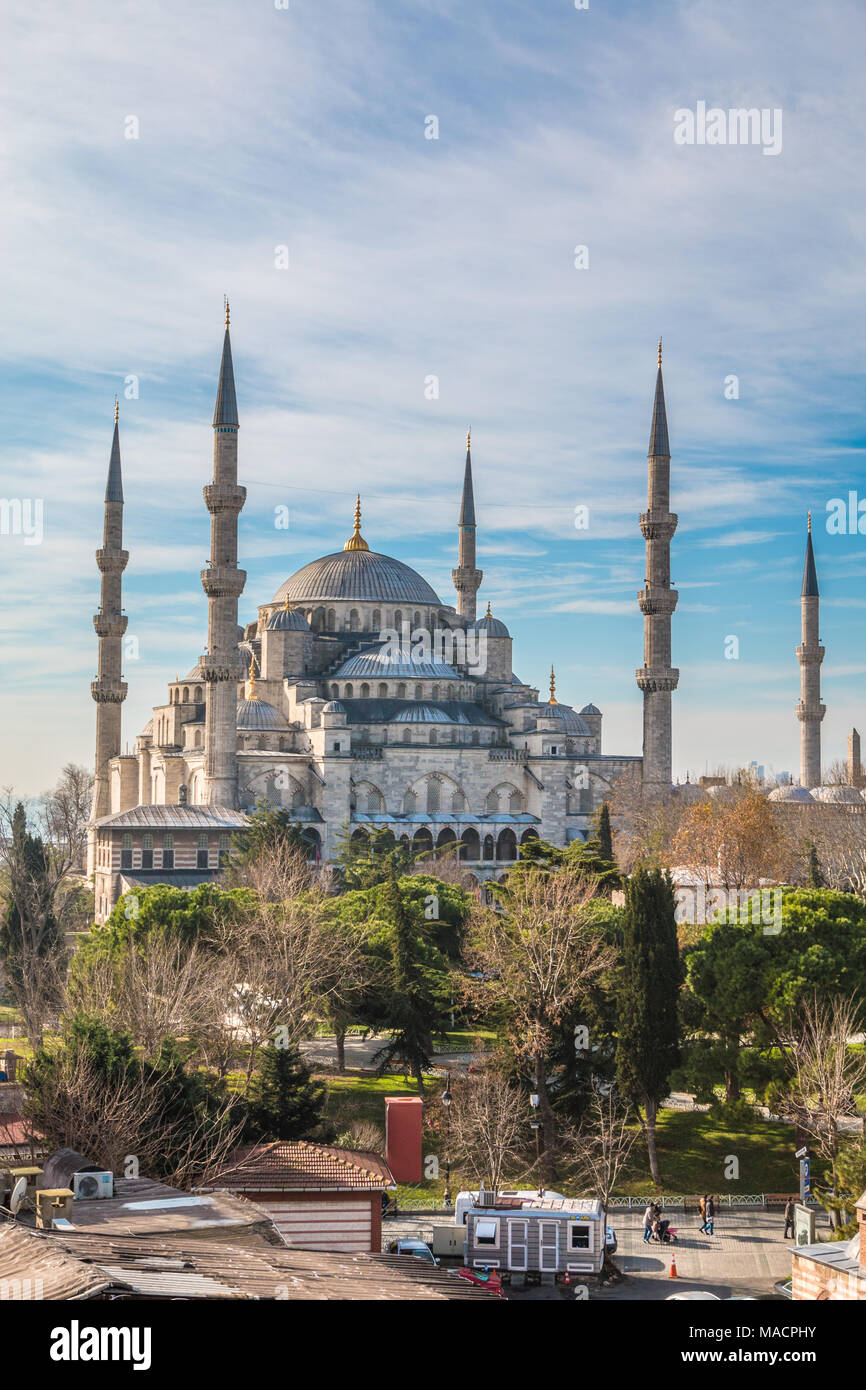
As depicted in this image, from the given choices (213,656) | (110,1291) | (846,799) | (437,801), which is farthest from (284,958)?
(846,799)

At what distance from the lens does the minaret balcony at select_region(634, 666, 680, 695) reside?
57.1 m

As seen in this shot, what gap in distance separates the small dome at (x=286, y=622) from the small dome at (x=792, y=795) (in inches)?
875

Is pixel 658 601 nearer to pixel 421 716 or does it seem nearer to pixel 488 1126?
pixel 421 716

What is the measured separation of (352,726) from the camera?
60.0 meters

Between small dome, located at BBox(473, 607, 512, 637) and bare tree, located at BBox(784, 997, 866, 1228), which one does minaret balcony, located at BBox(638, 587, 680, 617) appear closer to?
small dome, located at BBox(473, 607, 512, 637)

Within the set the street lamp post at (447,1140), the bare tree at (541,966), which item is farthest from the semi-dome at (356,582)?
the street lamp post at (447,1140)

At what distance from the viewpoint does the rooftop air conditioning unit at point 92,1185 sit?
45.2 feet

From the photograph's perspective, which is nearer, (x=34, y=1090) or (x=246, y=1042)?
(x=34, y=1090)

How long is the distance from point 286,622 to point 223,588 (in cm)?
1268

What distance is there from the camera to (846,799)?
63344 millimetres

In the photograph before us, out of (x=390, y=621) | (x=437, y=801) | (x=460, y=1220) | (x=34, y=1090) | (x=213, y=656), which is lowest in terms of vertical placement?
(x=460, y=1220)

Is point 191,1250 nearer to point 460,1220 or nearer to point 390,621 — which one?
point 460,1220

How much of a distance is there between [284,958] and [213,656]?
26.1m
